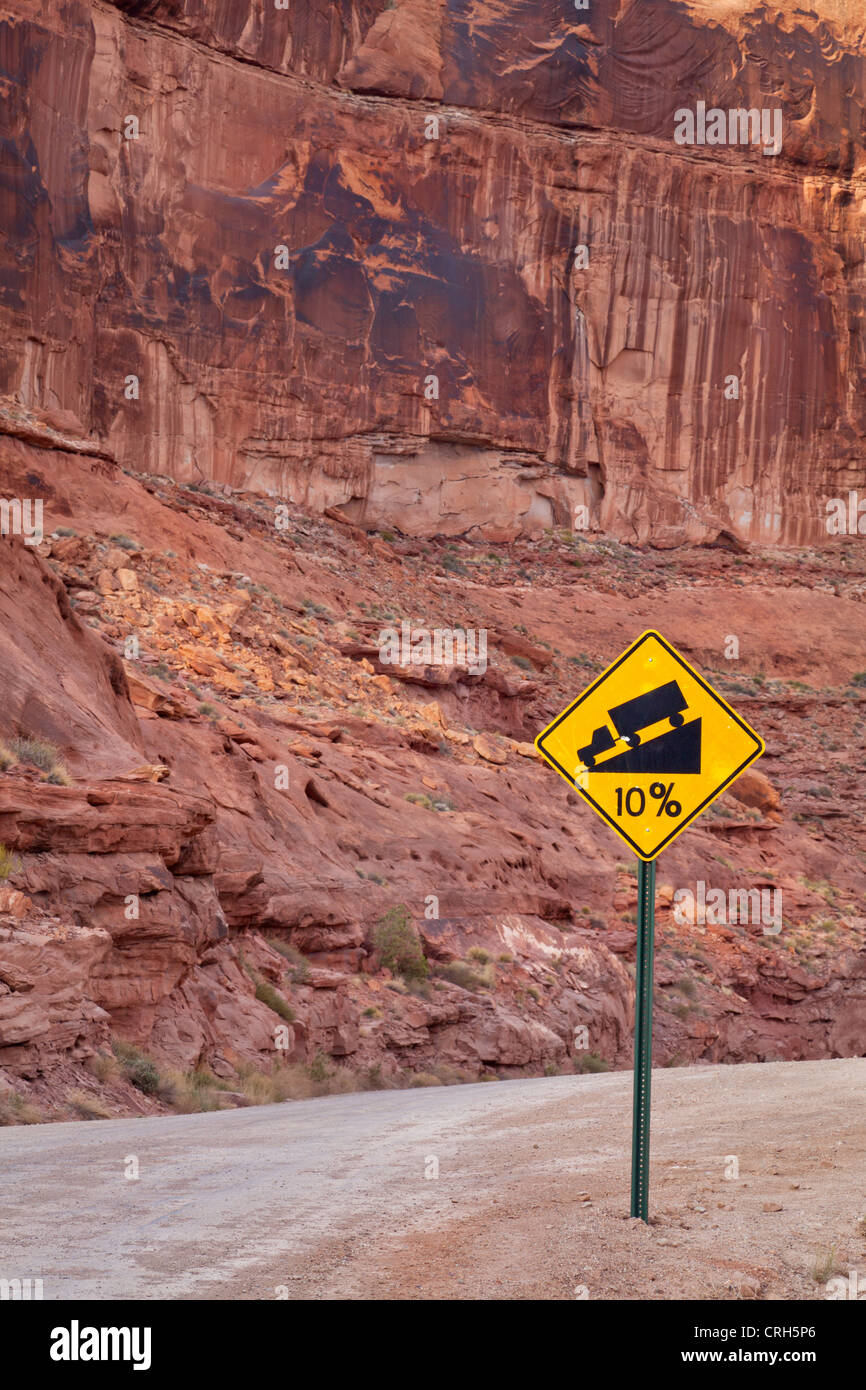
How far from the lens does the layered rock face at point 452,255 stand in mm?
47688

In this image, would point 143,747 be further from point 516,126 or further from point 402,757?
point 516,126

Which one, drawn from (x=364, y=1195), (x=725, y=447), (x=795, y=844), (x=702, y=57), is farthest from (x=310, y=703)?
(x=702, y=57)

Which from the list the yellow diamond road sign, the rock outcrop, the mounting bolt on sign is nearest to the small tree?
the rock outcrop

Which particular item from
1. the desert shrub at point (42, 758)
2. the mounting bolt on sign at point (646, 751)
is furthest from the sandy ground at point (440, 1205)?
the desert shrub at point (42, 758)

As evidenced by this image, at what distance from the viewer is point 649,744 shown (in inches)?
254

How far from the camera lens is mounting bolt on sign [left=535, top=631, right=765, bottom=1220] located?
248 inches

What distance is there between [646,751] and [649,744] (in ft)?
0.13

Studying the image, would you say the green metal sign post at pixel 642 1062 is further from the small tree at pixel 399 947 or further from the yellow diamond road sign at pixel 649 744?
the small tree at pixel 399 947

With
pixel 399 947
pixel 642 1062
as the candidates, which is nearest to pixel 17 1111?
pixel 642 1062

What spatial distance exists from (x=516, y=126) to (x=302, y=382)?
1618cm

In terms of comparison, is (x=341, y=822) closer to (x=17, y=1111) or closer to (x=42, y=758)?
(x=42, y=758)

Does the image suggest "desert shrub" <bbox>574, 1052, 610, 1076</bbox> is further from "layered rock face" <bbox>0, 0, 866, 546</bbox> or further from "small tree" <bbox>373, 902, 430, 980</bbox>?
"layered rock face" <bbox>0, 0, 866, 546</bbox>

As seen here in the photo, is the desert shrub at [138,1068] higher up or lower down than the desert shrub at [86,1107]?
lower down

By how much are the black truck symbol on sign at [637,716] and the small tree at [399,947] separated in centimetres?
1407
